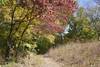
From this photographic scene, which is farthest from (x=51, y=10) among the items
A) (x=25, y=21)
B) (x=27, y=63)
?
(x=27, y=63)

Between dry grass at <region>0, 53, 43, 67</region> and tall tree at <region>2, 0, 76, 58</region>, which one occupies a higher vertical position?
tall tree at <region>2, 0, 76, 58</region>

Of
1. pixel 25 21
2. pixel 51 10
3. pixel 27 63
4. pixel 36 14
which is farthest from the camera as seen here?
pixel 25 21

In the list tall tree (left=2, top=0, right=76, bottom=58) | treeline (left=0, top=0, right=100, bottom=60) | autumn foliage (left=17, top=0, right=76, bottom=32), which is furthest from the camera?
treeline (left=0, top=0, right=100, bottom=60)

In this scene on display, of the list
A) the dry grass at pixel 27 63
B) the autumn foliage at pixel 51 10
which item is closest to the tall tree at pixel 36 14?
the autumn foliage at pixel 51 10

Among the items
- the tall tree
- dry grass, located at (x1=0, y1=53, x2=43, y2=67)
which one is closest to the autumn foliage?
the tall tree

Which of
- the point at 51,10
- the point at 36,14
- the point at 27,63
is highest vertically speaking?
the point at 51,10

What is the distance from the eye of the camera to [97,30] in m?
62.1

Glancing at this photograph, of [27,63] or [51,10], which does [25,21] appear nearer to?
[51,10]

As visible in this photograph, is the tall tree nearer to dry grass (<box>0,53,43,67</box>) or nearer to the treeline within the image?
the treeline

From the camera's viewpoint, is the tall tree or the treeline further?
the treeline

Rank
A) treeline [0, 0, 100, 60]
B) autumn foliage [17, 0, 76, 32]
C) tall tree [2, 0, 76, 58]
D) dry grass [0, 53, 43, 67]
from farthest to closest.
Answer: treeline [0, 0, 100, 60] < tall tree [2, 0, 76, 58] < autumn foliage [17, 0, 76, 32] < dry grass [0, 53, 43, 67]

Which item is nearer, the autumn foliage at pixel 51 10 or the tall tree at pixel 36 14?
the autumn foliage at pixel 51 10

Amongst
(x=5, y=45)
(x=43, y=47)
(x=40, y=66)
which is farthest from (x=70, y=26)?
(x=40, y=66)

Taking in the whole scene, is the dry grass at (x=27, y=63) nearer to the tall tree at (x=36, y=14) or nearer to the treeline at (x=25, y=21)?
the treeline at (x=25, y=21)
